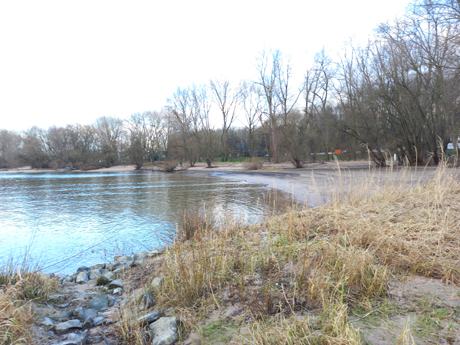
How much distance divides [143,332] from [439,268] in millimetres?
3349

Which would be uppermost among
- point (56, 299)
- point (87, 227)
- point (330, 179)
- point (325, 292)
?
point (325, 292)

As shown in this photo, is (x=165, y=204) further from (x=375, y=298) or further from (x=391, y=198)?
(x=375, y=298)

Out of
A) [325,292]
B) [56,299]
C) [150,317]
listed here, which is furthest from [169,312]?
[56,299]

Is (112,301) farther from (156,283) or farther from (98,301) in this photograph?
(156,283)

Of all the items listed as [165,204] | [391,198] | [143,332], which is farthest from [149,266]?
[165,204]

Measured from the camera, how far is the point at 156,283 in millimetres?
3590

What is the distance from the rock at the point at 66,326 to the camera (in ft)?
9.23

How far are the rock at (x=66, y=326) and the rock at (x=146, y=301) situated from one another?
63cm

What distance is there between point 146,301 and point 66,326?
0.82 meters

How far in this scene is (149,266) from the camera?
4664 millimetres

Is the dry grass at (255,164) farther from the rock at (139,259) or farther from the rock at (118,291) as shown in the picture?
the rock at (118,291)

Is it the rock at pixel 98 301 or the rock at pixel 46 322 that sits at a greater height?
the rock at pixel 46 322

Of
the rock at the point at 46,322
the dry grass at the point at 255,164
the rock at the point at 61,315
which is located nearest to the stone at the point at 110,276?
the rock at the point at 61,315

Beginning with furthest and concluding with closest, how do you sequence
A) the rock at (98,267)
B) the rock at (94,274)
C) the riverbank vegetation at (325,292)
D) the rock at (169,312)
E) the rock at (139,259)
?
the rock at (98,267) < the rock at (139,259) < the rock at (94,274) < the rock at (169,312) < the riverbank vegetation at (325,292)
